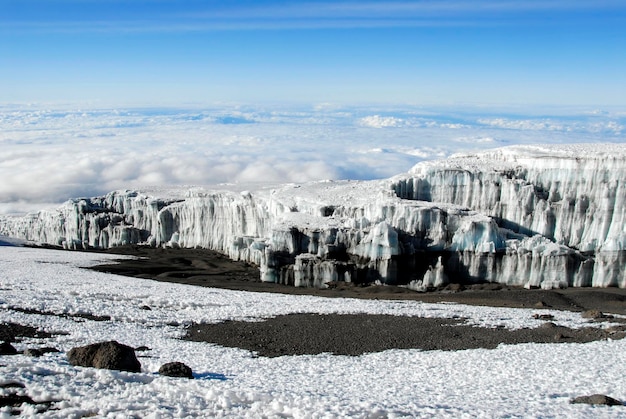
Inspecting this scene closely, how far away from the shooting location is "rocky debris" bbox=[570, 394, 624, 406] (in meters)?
18.5

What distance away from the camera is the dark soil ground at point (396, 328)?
27562mm

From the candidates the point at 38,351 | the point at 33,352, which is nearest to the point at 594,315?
the point at 38,351

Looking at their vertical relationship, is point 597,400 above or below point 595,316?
above

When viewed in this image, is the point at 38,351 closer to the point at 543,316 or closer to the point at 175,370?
the point at 175,370

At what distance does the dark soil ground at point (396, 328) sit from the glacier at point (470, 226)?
1.82 m

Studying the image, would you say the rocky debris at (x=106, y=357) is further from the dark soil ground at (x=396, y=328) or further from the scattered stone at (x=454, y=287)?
the scattered stone at (x=454, y=287)

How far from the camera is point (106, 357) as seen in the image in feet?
61.2

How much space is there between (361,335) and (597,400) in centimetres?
1255

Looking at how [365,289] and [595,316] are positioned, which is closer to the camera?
[595,316]

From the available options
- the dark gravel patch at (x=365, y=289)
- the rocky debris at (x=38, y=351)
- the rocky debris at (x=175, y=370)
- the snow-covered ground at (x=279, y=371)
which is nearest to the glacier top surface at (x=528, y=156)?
the dark gravel patch at (x=365, y=289)

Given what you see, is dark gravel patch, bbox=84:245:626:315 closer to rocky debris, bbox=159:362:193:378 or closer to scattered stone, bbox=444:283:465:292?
scattered stone, bbox=444:283:465:292

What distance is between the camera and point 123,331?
27250 mm

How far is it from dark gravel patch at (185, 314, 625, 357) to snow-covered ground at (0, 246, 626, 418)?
118 centimetres

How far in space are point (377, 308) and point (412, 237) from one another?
13.4 m
